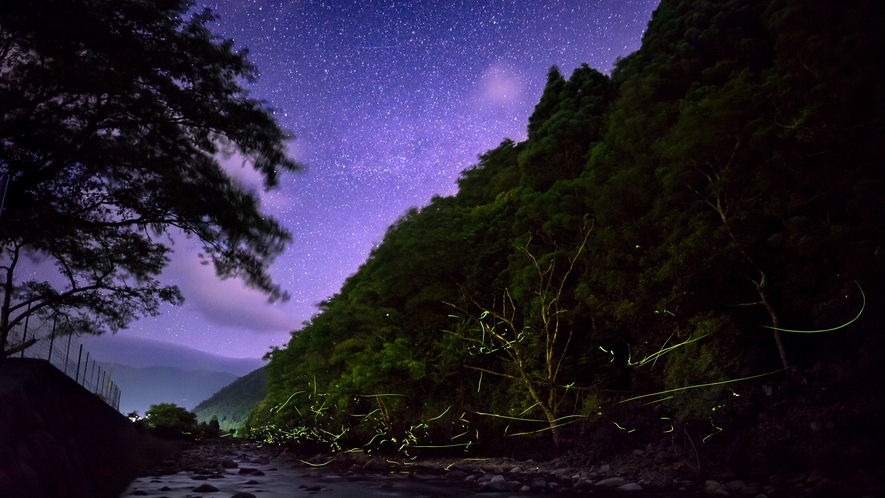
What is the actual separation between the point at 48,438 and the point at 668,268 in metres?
12.2

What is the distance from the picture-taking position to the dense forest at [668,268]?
1144 centimetres

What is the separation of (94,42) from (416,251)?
1833cm

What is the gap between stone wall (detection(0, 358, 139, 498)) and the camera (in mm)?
4633

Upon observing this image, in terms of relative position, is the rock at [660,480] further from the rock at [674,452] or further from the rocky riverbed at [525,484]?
the rock at [674,452]

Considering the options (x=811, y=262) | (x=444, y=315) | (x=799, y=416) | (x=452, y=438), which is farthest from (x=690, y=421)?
(x=444, y=315)

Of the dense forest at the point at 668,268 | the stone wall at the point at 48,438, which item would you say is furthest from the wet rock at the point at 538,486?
the stone wall at the point at 48,438

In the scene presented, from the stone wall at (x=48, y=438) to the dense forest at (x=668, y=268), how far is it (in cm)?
1192

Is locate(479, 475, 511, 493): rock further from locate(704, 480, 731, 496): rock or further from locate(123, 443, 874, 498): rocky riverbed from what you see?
locate(704, 480, 731, 496): rock

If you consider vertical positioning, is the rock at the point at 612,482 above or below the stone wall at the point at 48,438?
below

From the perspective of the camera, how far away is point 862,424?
10.8 meters

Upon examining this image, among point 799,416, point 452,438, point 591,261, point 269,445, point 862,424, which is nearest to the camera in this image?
point 862,424

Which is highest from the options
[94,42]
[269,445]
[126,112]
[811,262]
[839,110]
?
[839,110]

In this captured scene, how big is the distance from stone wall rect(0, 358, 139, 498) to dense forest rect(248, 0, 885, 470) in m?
11.9

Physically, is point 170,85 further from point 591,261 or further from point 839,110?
point 591,261
